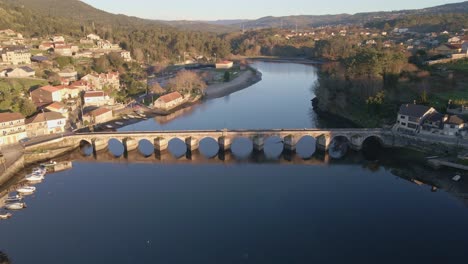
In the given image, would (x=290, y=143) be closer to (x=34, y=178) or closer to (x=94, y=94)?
(x=34, y=178)

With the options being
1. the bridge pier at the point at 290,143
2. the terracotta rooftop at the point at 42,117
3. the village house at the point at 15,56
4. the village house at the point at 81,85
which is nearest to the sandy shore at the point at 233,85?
the village house at the point at 81,85

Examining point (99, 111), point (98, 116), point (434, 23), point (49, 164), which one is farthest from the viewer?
point (434, 23)

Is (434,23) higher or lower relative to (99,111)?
higher

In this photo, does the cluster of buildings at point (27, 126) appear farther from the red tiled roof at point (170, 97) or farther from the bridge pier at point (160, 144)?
the red tiled roof at point (170, 97)

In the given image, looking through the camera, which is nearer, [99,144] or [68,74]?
[99,144]

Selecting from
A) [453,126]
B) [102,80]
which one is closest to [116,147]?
[102,80]

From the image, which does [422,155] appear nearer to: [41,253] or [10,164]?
[41,253]

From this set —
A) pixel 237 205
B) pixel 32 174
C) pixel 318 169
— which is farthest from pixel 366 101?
pixel 32 174
